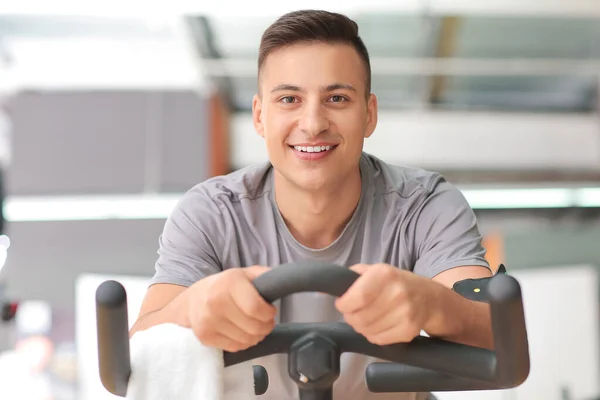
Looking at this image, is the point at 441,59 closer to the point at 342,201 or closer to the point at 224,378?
the point at 342,201

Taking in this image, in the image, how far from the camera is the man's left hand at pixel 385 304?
624mm

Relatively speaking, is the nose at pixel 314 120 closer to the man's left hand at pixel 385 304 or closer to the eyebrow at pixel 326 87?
the eyebrow at pixel 326 87

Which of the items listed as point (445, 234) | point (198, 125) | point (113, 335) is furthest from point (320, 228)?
point (198, 125)

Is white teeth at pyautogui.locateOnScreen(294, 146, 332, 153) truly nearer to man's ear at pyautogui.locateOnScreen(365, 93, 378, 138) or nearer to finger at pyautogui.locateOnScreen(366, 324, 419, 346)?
man's ear at pyautogui.locateOnScreen(365, 93, 378, 138)

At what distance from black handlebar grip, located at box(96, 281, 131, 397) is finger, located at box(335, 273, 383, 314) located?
0.62ft

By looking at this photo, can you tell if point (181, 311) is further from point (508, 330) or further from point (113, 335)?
point (508, 330)

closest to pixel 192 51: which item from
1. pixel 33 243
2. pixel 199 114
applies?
pixel 199 114

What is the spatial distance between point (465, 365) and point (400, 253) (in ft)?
1.55

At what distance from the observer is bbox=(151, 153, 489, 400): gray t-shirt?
1.03m

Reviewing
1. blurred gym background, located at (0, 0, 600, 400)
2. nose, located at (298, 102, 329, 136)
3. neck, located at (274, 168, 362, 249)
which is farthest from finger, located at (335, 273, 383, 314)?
blurred gym background, located at (0, 0, 600, 400)

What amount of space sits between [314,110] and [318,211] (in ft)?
0.76

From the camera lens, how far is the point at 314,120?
91 cm

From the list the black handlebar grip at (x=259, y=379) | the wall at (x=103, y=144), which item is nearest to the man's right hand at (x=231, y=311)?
the black handlebar grip at (x=259, y=379)

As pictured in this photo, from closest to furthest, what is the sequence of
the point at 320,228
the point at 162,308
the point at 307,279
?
1. the point at 307,279
2. the point at 162,308
3. the point at 320,228
